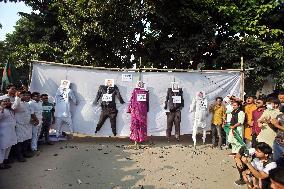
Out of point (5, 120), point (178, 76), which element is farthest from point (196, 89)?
point (5, 120)

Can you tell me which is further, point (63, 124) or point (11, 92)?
point (63, 124)

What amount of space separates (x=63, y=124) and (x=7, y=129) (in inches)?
140

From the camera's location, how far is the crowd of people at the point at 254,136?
14.6 feet

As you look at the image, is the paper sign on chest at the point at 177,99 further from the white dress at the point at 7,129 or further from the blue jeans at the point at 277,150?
the white dress at the point at 7,129

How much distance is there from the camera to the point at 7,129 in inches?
304

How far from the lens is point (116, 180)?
7168 mm

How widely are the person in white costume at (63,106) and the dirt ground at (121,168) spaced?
584 millimetres

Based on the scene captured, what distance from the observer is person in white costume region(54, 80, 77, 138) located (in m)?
11.0

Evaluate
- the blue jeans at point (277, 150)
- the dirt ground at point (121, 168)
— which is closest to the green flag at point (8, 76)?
the dirt ground at point (121, 168)

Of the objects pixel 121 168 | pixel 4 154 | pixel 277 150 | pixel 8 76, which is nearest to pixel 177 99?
pixel 121 168

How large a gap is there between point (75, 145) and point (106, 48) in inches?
266

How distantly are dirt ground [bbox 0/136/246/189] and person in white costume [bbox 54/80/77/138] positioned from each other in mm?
584

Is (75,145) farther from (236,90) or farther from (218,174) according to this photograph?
(236,90)

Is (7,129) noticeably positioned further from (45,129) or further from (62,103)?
(62,103)
